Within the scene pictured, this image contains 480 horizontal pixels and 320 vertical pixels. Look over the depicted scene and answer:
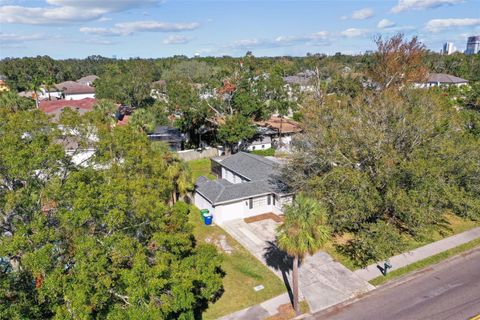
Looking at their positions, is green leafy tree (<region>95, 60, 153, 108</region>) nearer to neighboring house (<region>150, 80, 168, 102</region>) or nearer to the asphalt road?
neighboring house (<region>150, 80, 168, 102</region>)

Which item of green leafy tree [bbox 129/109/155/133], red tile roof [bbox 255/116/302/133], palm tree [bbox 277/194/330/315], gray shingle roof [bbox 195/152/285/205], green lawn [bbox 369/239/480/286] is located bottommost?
green lawn [bbox 369/239/480/286]

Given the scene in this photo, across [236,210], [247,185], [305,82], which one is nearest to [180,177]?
[236,210]

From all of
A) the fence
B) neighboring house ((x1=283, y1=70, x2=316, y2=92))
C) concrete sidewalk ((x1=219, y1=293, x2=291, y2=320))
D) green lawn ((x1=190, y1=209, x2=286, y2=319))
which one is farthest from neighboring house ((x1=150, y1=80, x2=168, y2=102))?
concrete sidewalk ((x1=219, y1=293, x2=291, y2=320))

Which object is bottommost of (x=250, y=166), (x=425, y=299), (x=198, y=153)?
(x=425, y=299)

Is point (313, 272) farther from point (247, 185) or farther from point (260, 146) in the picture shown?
point (260, 146)

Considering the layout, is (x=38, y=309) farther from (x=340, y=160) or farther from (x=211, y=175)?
(x=211, y=175)
